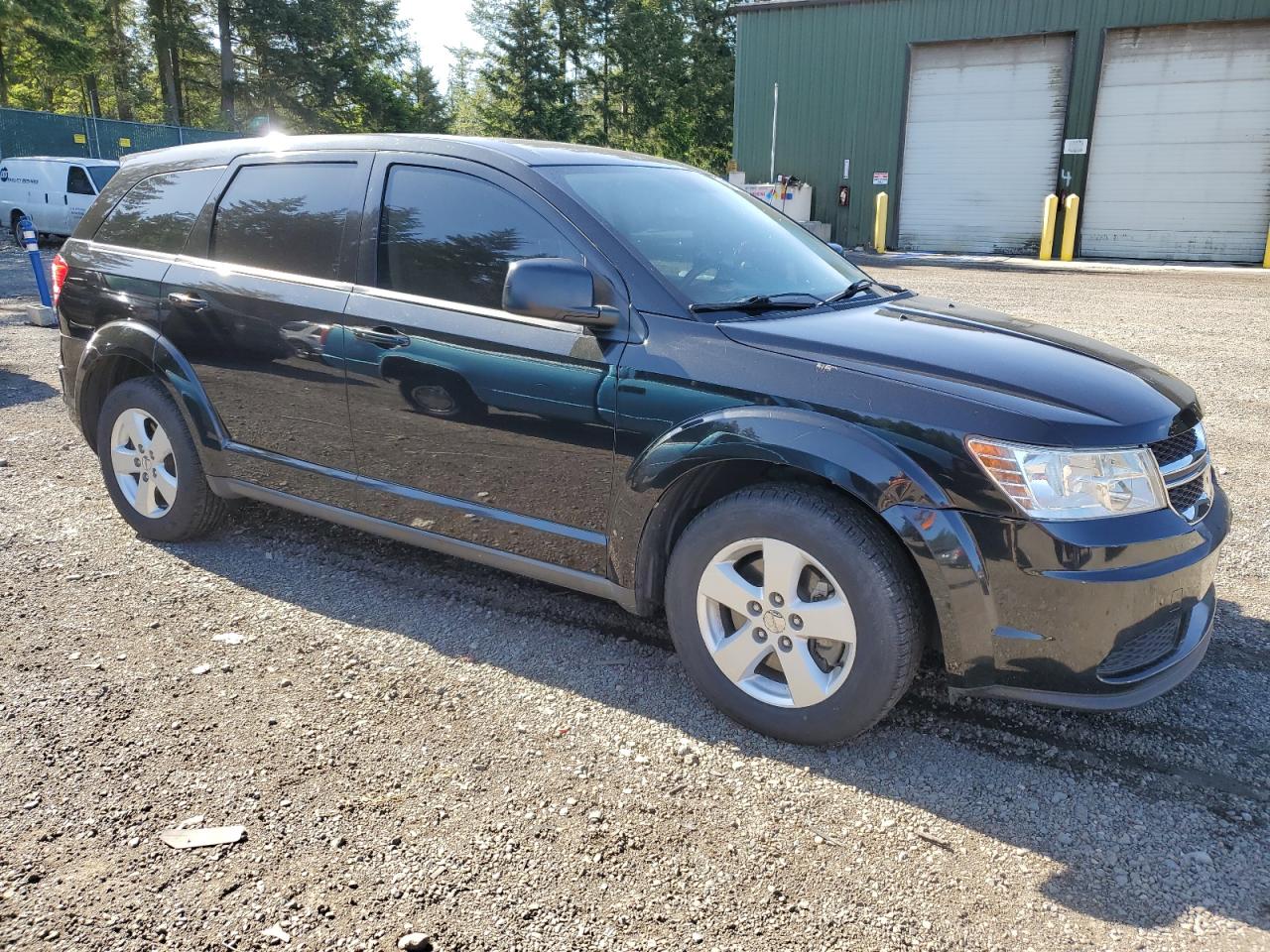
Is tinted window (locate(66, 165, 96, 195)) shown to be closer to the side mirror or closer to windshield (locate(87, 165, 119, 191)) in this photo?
windshield (locate(87, 165, 119, 191))

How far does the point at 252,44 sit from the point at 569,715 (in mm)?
41508

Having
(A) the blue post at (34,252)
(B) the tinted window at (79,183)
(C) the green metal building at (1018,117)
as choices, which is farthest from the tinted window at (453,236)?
(C) the green metal building at (1018,117)

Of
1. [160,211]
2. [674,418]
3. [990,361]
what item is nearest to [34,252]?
[160,211]

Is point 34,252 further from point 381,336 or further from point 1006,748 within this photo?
point 1006,748

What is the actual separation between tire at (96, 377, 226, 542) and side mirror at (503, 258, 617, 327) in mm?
2144

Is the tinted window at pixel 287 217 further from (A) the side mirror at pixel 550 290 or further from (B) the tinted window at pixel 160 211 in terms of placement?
(A) the side mirror at pixel 550 290

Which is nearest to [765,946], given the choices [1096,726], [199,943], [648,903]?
[648,903]

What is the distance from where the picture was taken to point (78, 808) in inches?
103

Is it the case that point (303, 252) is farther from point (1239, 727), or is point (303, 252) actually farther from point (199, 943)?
point (1239, 727)

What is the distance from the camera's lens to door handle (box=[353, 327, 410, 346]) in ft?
11.5

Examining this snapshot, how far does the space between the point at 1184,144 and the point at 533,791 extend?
23.4 m

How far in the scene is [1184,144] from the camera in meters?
20.8

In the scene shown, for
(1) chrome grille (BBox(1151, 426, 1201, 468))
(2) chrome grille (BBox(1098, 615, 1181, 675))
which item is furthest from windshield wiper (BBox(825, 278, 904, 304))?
(2) chrome grille (BBox(1098, 615, 1181, 675))

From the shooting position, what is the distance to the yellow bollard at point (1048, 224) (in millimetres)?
21562
